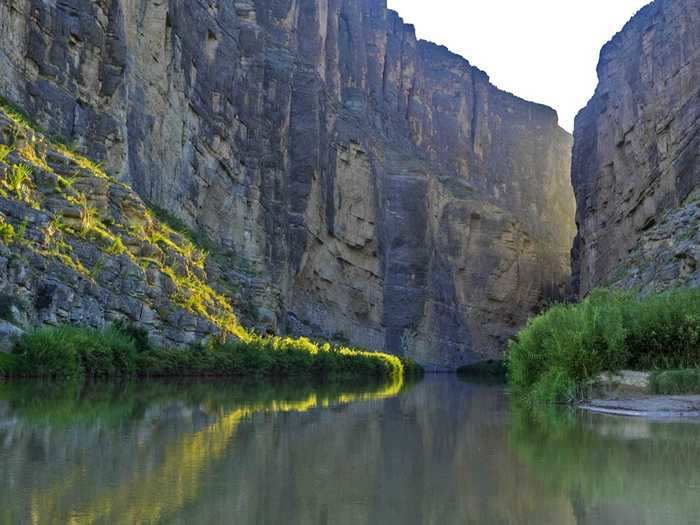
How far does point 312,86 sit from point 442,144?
134 feet

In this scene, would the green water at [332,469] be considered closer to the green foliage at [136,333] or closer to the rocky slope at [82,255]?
the rocky slope at [82,255]

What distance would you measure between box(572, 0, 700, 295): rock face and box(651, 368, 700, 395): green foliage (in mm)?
16567

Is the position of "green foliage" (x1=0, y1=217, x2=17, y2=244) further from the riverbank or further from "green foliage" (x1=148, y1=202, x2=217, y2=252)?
the riverbank

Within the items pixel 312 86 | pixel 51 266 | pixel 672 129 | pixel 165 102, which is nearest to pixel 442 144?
pixel 312 86

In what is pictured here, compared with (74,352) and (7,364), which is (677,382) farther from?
(7,364)

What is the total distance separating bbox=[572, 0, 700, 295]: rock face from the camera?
44031mm

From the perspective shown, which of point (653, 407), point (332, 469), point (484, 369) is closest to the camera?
point (332, 469)

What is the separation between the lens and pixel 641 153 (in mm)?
65125

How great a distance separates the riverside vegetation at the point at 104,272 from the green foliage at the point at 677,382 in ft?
50.4

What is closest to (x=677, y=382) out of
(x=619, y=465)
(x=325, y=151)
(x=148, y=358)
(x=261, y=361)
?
(x=619, y=465)

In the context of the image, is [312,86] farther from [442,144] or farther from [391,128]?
[442,144]

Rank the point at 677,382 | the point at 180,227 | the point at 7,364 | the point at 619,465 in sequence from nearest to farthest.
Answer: the point at 619,465 → the point at 677,382 → the point at 7,364 → the point at 180,227

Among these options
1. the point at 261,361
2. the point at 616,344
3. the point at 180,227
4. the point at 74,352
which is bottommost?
the point at 74,352

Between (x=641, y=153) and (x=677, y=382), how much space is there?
171ft
